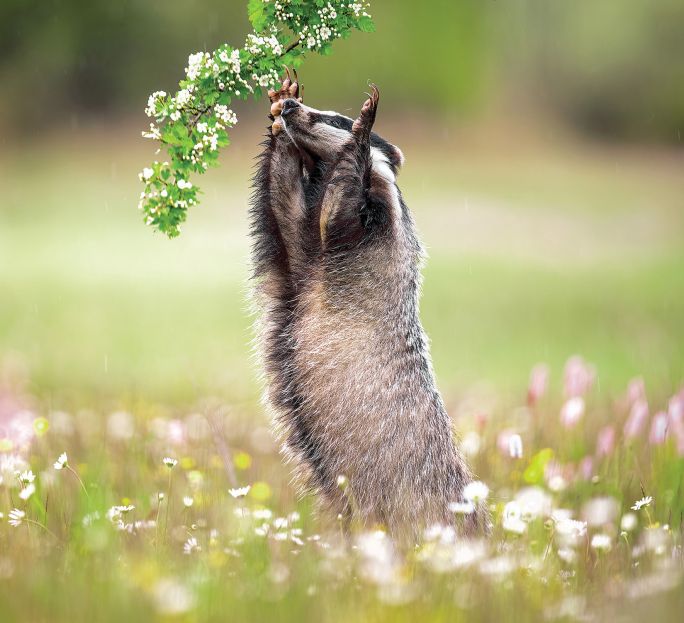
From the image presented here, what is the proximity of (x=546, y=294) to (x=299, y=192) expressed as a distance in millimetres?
9730

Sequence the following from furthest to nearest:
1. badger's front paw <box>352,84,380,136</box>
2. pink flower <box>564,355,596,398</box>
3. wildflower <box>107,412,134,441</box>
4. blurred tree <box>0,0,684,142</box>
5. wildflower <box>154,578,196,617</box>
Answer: blurred tree <box>0,0,684,142</box> → wildflower <box>107,412,134,441</box> → pink flower <box>564,355,596,398</box> → badger's front paw <box>352,84,380,136</box> → wildflower <box>154,578,196,617</box>

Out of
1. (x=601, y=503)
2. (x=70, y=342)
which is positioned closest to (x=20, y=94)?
(x=70, y=342)

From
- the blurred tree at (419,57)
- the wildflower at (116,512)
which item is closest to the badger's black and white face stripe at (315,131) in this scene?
the wildflower at (116,512)

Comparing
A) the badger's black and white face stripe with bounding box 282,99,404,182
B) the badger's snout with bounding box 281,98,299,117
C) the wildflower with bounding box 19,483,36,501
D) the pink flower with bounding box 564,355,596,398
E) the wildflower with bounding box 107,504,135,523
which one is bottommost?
the wildflower with bounding box 107,504,135,523

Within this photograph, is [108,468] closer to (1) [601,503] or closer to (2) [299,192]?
(2) [299,192]

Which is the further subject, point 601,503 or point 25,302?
point 25,302

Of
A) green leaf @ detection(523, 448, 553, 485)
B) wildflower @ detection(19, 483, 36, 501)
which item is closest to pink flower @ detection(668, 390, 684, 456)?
green leaf @ detection(523, 448, 553, 485)

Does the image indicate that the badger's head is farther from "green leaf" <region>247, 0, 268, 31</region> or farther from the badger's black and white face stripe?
"green leaf" <region>247, 0, 268, 31</region>

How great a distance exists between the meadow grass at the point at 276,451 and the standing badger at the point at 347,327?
31 cm

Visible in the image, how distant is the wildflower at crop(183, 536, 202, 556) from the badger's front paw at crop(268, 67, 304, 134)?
6.74ft

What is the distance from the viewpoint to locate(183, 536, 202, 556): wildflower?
3771 mm

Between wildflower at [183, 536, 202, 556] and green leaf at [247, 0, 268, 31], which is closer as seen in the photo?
wildflower at [183, 536, 202, 556]

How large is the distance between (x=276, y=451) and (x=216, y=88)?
2917 millimetres

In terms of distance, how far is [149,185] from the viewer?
453cm
